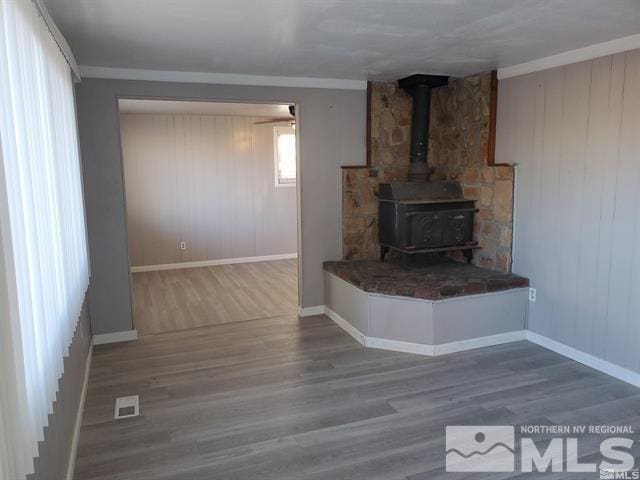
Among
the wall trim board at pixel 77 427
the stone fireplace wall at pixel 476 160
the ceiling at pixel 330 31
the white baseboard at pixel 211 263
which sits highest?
the ceiling at pixel 330 31

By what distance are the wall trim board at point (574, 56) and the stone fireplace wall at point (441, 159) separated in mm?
270

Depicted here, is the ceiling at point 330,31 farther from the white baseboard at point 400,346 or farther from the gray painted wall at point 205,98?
the white baseboard at point 400,346

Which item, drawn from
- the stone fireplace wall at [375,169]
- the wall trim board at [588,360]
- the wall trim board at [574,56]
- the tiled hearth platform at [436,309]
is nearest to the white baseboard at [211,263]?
the stone fireplace wall at [375,169]

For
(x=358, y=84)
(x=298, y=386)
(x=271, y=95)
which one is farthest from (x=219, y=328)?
(x=358, y=84)

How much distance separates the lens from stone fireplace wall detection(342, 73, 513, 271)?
163 inches

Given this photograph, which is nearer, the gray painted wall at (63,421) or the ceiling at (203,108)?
the gray painted wall at (63,421)

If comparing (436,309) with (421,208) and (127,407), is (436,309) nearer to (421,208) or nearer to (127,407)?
(421,208)

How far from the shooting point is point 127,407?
9.55 feet

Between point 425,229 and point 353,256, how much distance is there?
0.83 meters

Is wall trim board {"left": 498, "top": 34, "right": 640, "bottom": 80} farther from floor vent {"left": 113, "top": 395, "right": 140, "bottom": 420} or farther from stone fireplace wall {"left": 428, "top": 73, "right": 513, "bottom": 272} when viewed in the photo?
floor vent {"left": 113, "top": 395, "right": 140, "bottom": 420}

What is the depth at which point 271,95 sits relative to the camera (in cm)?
420

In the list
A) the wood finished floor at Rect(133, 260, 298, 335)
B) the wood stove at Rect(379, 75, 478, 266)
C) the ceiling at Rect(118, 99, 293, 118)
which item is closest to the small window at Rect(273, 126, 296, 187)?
the ceiling at Rect(118, 99, 293, 118)

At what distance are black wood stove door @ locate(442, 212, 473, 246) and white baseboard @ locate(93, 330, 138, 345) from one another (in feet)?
9.11

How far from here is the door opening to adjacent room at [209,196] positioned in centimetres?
630
